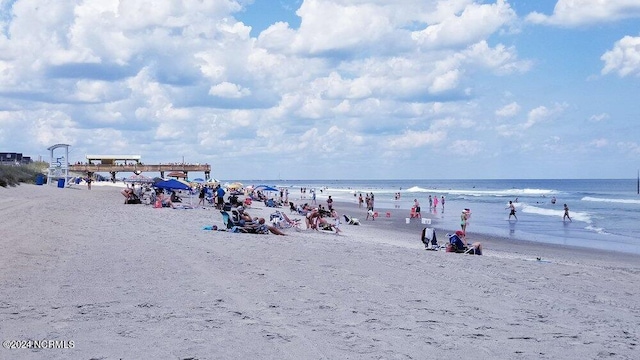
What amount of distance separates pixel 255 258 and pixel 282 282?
266 centimetres

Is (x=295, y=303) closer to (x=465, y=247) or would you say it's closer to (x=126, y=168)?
(x=465, y=247)

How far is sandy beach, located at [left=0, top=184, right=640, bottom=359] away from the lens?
233 inches

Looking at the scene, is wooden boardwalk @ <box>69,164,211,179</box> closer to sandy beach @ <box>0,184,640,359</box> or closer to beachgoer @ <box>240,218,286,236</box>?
beachgoer @ <box>240,218,286,236</box>

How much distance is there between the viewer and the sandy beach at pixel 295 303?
593cm

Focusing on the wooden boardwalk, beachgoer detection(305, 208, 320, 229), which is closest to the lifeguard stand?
the wooden boardwalk

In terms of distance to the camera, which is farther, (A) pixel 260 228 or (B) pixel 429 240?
(A) pixel 260 228

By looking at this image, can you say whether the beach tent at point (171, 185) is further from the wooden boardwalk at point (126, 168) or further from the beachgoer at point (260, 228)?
the wooden boardwalk at point (126, 168)

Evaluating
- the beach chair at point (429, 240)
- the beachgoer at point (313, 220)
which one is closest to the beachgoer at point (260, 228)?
the beachgoer at point (313, 220)

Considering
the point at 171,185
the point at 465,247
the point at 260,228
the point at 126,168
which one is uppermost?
the point at 126,168

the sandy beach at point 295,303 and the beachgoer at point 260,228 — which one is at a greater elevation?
the beachgoer at point 260,228

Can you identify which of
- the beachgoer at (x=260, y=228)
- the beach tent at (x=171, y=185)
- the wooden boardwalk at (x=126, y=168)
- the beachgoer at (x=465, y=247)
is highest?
the wooden boardwalk at (x=126, y=168)

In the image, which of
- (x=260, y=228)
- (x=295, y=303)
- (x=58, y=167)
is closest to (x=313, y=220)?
(x=260, y=228)

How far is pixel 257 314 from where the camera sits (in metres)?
7.11

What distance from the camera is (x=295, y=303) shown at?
7.78m
